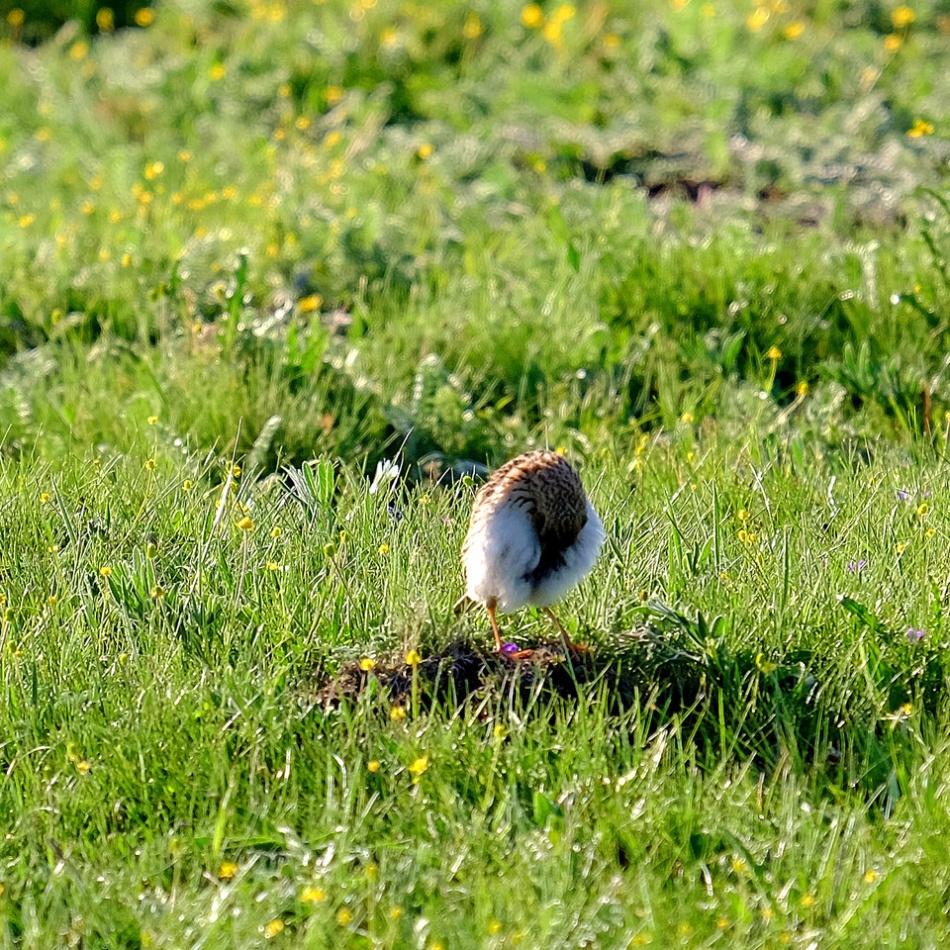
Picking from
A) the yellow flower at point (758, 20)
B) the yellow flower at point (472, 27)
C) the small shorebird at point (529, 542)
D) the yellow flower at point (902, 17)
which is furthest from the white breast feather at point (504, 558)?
the yellow flower at point (902, 17)

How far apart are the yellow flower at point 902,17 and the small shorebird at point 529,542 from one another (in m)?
6.56

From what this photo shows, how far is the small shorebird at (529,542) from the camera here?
3.87m

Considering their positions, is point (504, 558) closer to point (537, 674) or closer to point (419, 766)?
point (537, 674)

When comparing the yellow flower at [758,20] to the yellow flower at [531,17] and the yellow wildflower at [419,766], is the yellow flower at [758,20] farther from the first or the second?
the yellow wildflower at [419,766]

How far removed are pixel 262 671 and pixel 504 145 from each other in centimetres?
502

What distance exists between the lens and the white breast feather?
3846mm

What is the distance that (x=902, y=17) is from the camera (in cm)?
937

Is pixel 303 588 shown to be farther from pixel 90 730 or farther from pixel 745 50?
pixel 745 50

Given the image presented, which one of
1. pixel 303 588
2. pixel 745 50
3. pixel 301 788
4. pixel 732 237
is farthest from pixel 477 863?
pixel 745 50

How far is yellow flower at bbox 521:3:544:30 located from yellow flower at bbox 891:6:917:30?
2.31 meters

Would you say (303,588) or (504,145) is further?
(504,145)

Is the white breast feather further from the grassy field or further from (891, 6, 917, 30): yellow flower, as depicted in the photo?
(891, 6, 917, 30): yellow flower

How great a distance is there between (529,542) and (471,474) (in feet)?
5.67

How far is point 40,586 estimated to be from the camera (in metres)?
4.30
